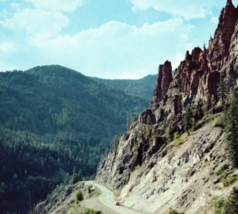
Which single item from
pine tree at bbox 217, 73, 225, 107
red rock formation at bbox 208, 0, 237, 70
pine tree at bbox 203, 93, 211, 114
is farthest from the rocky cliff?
pine tree at bbox 217, 73, 225, 107

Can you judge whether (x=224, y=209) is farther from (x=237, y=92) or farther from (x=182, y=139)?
(x=237, y=92)

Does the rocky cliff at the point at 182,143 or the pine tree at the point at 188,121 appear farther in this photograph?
the pine tree at the point at 188,121

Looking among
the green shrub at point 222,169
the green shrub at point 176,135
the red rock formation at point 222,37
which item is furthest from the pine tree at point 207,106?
the green shrub at point 222,169

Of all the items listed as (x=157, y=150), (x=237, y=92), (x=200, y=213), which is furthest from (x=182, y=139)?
(x=200, y=213)

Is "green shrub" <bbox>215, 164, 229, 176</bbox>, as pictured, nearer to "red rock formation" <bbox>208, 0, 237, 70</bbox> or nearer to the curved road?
the curved road

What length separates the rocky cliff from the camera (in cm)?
6184

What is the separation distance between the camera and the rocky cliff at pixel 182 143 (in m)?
61.8

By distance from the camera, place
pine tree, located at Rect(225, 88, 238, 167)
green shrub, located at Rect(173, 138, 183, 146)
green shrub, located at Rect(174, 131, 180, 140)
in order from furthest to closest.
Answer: green shrub, located at Rect(174, 131, 180, 140) → green shrub, located at Rect(173, 138, 183, 146) → pine tree, located at Rect(225, 88, 238, 167)

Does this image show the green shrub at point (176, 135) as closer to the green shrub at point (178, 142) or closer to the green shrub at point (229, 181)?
the green shrub at point (178, 142)

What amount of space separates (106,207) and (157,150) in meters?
27.0

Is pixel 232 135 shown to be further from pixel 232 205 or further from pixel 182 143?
pixel 182 143

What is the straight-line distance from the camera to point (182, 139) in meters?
86.1

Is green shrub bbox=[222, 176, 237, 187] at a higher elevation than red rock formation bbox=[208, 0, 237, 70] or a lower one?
lower

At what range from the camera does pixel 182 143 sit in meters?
82.6
